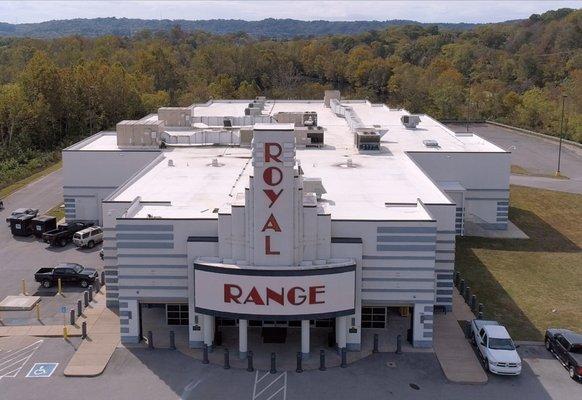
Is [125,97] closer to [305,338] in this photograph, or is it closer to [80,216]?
[80,216]

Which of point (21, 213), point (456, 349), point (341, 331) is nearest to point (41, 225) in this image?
point (21, 213)

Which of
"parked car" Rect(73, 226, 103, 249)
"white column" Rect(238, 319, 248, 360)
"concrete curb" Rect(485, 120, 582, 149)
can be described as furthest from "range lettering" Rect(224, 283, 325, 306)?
"concrete curb" Rect(485, 120, 582, 149)

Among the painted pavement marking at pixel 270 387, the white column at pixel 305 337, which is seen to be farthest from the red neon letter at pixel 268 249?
the painted pavement marking at pixel 270 387

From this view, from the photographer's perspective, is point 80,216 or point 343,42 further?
point 343,42

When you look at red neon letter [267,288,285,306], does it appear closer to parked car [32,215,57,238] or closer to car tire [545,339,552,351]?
car tire [545,339,552,351]

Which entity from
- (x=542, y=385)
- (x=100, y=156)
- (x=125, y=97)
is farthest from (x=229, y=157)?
(x=125, y=97)
